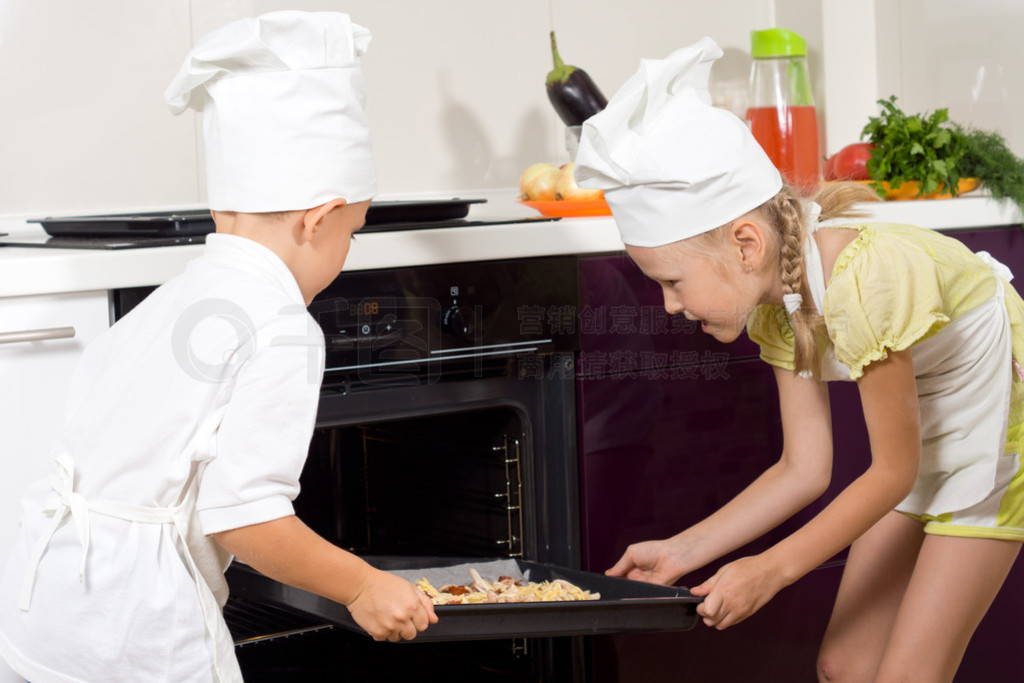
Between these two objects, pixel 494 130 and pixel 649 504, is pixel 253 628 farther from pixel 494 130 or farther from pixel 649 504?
pixel 494 130

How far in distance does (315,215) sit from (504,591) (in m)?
0.48

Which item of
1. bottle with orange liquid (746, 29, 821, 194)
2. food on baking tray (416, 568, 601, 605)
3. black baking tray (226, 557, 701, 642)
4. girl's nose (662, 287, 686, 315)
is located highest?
bottle with orange liquid (746, 29, 821, 194)

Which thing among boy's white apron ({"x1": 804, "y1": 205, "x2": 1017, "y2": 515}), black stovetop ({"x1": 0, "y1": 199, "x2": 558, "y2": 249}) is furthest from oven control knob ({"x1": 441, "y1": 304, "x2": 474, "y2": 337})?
boy's white apron ({"x1": 804, "y1": 205, "x2": 1017, "y2": 515})

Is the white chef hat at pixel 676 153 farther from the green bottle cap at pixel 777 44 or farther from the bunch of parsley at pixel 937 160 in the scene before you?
the green bottle cap at pixel 777 44

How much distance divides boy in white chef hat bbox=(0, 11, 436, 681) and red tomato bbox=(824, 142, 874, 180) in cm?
111

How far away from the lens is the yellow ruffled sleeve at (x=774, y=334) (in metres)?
1.33

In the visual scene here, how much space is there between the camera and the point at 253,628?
5.22 feet

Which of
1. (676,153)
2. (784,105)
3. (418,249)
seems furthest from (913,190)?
(418,249)

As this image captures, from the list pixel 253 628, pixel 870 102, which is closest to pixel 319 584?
pixel 253 628

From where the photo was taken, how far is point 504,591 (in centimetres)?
121

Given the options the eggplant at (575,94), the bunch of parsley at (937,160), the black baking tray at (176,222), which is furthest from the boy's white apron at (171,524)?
the bunch of parsley at (937,160)

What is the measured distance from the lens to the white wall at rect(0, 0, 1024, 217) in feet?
5.32

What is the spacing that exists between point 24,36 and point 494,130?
0.78m

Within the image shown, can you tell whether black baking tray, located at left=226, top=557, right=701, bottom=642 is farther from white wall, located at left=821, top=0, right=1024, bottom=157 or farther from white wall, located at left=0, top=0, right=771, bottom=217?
white wall, located at left=821, top=0, right=1024, bottom=157
